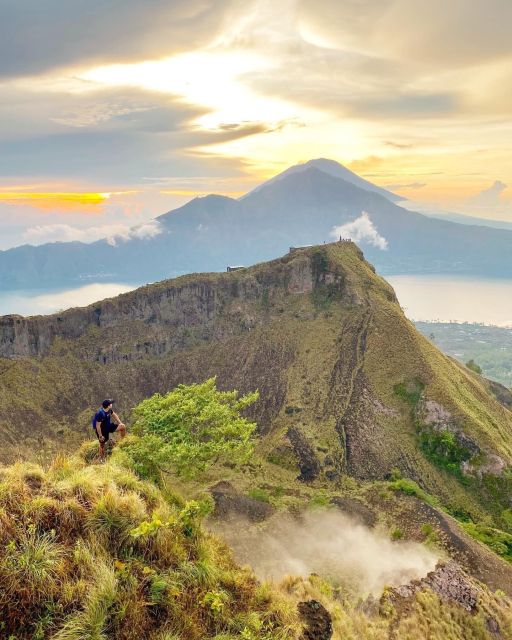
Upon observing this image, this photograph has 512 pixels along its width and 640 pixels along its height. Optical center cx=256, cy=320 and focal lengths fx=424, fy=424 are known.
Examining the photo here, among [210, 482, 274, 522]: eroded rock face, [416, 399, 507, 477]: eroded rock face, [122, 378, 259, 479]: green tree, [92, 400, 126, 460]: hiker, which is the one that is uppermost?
[92, 400, 126, 460]: hiker

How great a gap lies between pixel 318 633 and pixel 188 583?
13.2 feet

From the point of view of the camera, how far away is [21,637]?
24.2 feet

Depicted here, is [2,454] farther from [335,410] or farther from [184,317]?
[335,410]

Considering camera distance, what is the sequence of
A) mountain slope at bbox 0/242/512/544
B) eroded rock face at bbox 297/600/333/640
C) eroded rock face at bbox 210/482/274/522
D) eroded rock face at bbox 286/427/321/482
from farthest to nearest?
1. mountain slope at bbox 0/242/512/544
2. eroded rock face at bbox 286/427/321/482
3. eroded rock face at bbox 210/482/274/522
4. eroded rock face at bbox 297/600/333/640

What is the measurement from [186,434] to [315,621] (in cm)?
1039

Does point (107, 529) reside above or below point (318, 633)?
above

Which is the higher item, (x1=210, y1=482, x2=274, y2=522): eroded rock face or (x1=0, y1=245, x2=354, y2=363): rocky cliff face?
(x1=0, y1=245, x2=354, y2=363): rocky cliff face

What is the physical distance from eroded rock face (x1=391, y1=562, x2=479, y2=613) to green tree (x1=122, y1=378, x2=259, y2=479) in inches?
455

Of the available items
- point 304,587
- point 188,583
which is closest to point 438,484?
point 304,587

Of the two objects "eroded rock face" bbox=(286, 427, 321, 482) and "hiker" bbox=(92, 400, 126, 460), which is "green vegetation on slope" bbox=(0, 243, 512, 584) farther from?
"hiker" bbox=(92, 400, 126, 460)

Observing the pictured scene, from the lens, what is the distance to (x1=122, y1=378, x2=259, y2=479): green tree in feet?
57.1

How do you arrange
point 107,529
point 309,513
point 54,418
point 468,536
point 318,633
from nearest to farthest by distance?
point 107,529
point 318,633
point 468,536
point 309,513
point 54,418

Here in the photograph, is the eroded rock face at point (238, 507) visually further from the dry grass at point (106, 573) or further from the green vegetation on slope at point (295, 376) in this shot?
the dry grass at point (106, 573)

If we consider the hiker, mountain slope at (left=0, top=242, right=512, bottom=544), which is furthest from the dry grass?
mountain slope at (left=0, top=242, right=512, bottom=544)
